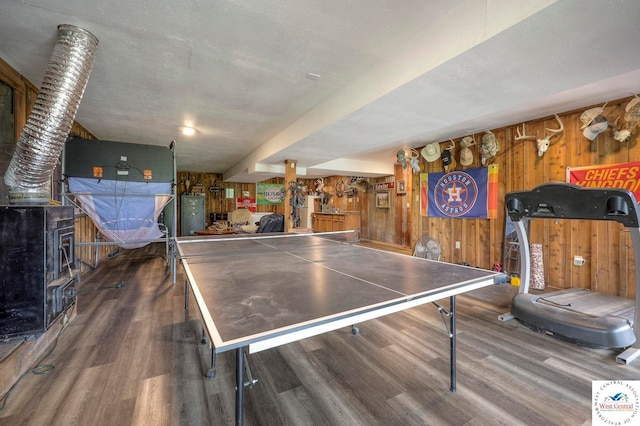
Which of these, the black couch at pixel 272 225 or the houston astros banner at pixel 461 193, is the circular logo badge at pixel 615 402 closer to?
the houston astros banner at pixel 461 193

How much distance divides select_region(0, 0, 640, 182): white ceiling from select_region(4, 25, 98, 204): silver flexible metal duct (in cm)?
14

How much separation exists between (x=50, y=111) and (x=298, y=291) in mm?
2282

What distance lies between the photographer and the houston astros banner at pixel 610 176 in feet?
10.1

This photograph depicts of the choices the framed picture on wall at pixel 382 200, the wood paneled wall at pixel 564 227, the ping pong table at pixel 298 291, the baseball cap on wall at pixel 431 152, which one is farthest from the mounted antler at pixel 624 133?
the framed picture on wall at pixel 382 200

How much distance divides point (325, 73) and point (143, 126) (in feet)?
11.0

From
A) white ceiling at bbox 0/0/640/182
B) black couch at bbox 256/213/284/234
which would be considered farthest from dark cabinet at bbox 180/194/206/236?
white ceiling at bbox 0/0/640/182

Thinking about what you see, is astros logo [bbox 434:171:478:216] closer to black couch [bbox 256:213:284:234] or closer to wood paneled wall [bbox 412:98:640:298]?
wood paneled wall [bbox 412:98:640:298]

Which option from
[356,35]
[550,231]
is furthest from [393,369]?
[550,231]

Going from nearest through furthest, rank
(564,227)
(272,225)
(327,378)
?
(327,378), (564,227), (272,225)

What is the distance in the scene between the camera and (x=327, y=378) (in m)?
1.78

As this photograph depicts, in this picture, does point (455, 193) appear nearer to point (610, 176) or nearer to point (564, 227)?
point (564, 227)

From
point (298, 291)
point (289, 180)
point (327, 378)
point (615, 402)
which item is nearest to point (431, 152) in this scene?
point (289, 180)

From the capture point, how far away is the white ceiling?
1.62 metres

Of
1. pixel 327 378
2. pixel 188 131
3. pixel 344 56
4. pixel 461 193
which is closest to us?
pixel 327 378
